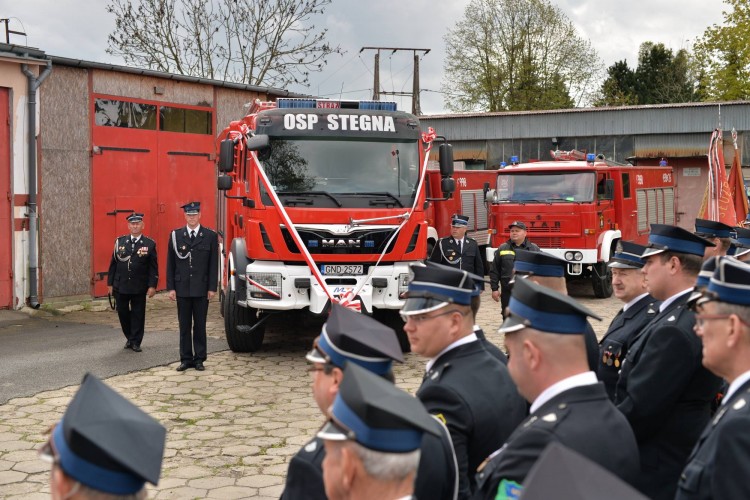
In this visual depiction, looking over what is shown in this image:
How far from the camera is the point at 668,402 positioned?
13.6 feet

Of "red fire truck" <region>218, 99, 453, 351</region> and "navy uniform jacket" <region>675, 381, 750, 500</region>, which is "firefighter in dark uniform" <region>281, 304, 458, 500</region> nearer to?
"navy uniform jacket" <region>675, 381, 750, 500</region>

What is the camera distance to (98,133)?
1647cm

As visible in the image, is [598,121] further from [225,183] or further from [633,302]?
[633,302]

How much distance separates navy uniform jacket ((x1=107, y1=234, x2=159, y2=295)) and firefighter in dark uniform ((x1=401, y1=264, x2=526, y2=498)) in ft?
26.5

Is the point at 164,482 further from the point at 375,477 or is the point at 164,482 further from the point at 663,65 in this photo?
the point at 663,65

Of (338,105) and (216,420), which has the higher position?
(338,105)

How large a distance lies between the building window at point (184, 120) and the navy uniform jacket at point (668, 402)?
14.8 meters

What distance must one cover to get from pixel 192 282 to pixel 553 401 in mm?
8185

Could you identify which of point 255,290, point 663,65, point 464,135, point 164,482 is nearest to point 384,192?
point 255,290

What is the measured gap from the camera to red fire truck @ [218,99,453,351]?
433 inches

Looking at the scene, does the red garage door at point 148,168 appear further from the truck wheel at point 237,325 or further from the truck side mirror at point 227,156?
the truck side mirror at point 227,156

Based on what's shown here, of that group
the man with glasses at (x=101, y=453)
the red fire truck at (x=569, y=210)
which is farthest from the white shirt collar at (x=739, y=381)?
the red fire truck at (x=569, y=210)

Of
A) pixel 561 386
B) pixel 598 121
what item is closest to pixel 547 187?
pixel 561 386

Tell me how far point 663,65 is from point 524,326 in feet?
212
